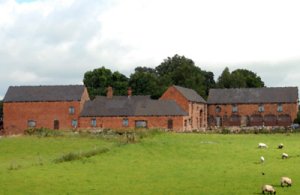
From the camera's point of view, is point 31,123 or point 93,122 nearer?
point 93,122

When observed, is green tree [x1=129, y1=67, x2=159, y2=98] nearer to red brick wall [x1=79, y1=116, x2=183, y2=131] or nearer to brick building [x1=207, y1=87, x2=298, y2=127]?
brick building [x1=207, y1=87, x2=298, y2=127]

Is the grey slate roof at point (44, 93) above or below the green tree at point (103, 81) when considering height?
below

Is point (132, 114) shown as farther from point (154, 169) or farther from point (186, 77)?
point (154, 169)

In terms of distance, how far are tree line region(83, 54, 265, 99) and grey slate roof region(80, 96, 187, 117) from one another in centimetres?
2605

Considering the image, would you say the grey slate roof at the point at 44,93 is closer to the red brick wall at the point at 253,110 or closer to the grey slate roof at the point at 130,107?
the grey slate roof at the point at 130,107

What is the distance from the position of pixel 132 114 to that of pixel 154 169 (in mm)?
53621

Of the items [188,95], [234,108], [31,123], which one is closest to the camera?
[31,123]

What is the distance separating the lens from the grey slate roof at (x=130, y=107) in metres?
88.4

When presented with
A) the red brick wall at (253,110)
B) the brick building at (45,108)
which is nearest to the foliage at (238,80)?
the red brick wall at (253,110)

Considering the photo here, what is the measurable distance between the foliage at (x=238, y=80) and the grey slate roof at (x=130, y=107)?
4405 cm

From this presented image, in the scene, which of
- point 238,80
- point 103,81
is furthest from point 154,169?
point 238,80

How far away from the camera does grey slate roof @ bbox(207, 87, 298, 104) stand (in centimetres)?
10406

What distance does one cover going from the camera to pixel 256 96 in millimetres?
105812

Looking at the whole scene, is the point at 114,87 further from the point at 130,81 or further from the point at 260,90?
the point at 260,90
